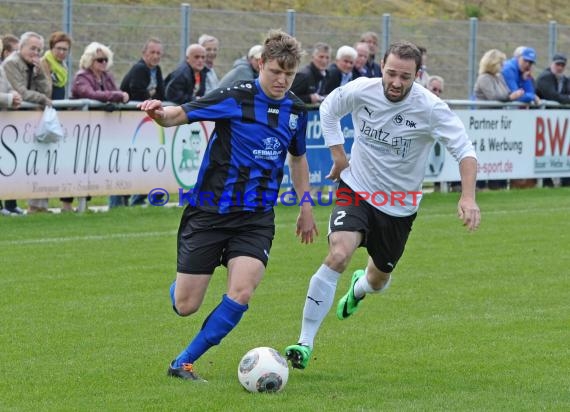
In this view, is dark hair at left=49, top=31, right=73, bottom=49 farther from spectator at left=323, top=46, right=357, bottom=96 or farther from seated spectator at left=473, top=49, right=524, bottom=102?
seated spectator at left=473, top=49, right=524, bottom=102

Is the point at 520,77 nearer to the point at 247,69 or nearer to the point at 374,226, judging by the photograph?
the point at 247,69

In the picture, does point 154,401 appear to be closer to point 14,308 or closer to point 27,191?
point 14,308

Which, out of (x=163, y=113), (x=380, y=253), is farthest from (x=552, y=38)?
(x=163, y=113)

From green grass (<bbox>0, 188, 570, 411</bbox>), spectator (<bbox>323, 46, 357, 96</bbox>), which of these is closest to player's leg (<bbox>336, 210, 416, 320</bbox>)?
green grass (<bbox>0, 188, 570, 411</bbox>)

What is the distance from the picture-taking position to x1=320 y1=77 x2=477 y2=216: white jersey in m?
7.86

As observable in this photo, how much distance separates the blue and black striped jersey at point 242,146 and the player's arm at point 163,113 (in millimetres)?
78

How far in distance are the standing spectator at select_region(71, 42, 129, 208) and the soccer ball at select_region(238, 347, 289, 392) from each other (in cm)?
851

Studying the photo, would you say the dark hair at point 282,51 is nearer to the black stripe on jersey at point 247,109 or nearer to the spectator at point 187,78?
the black stripe on jersey at point 247,109

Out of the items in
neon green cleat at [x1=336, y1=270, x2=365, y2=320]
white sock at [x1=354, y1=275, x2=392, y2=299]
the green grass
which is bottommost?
the green grass

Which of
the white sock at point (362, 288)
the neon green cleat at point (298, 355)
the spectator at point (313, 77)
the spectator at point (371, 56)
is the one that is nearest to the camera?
the neon green cleat at point (298, 355)

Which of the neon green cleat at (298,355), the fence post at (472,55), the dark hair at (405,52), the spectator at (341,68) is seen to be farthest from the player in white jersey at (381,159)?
the fence post at (472,55)

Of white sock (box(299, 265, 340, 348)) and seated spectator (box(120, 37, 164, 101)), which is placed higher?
seated spectator (box(120, 37, 164, 101))

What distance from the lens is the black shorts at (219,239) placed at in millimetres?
7250

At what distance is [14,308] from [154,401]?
3.21 meters
